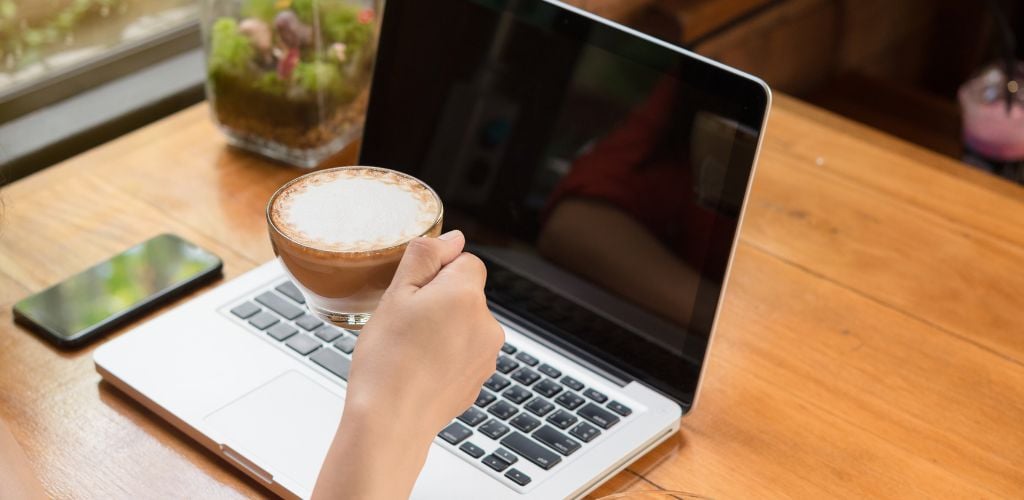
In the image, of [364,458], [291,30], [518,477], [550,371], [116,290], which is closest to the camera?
[364,458]

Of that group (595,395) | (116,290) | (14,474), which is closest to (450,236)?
(595,395)

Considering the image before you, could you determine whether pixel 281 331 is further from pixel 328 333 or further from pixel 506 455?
pixel 506 455

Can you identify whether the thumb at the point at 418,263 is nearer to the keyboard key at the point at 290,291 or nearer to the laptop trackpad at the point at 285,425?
the laptop trackpad at the point at 285,425

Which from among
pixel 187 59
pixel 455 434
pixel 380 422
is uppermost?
A: pixel 380 422

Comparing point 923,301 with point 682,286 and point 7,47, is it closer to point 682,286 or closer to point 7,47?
point 682,286

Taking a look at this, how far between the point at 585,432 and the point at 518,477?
7 centimetres

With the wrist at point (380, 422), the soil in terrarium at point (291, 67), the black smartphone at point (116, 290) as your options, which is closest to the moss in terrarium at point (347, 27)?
the soil in terrarium at point (291, 67)

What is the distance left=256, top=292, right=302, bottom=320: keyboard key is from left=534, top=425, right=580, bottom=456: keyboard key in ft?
0.88

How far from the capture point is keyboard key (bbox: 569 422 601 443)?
852 millimetres

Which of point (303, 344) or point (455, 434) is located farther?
point (303, 344)

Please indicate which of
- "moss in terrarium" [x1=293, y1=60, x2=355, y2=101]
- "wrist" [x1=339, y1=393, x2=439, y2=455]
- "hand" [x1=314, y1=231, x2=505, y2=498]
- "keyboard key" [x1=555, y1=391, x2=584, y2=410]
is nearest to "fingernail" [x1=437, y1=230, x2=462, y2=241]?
"hand" [x1=314, y1=231, x2=505, y2=498]

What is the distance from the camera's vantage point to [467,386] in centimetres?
72

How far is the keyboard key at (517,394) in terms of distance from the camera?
34.8 inches

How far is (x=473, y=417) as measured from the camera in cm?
86
